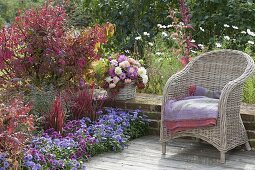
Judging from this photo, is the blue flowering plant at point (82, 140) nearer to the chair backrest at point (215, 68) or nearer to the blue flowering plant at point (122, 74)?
the blue flowering plant at point (122, 74)

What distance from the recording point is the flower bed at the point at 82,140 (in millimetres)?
4637

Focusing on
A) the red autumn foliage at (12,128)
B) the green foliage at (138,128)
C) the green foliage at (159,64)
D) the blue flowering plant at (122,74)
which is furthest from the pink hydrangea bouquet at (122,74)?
the red autumn foliage at (12,128)

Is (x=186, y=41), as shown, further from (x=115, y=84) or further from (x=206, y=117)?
(x=206, y=117)

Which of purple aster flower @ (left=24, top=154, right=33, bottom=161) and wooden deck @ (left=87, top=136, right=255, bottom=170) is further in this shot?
wooden deck @ (left=87, top=136, right=255, bottom=170)

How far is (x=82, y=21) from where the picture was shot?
9.83 meters

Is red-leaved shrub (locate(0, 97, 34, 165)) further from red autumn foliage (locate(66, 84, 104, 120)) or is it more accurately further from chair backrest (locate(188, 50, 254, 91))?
chair backrest (locate(188, 50, 254, 91))

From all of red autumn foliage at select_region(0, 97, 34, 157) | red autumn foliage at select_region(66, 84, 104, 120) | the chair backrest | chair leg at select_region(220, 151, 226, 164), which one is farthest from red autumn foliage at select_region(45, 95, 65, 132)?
chair leg at select_region(220, 151, 226, 164)

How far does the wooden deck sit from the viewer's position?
507 centimetres

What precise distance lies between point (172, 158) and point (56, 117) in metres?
1.08

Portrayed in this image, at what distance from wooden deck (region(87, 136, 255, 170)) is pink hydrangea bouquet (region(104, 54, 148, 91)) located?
25.2 inches

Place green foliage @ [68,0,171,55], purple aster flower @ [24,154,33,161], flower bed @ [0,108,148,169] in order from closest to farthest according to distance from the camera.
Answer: purple aster flower @ [24,154,33,161]
flower bed @ [0,108,148,169]
green foliage @ [68,0,171,55]

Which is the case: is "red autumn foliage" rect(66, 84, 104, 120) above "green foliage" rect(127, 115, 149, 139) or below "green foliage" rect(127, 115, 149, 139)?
above

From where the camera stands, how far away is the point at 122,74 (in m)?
6.18

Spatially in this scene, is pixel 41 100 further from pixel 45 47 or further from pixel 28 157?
pixel 28 157
